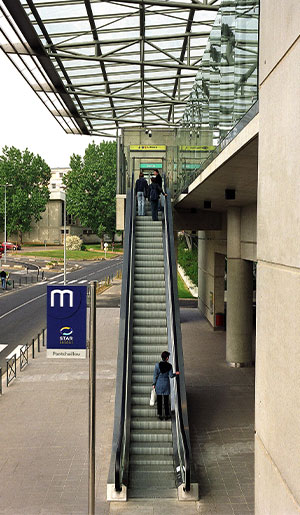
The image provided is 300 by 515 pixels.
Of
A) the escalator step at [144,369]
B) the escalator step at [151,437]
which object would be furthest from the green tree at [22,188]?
the escalator step at [151,437]

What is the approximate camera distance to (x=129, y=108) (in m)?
36.2

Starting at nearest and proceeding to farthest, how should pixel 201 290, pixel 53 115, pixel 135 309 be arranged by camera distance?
1. pixel 135 309
2. pixel 201 290
3. pixel 53 115

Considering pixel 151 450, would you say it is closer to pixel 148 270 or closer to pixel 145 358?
pixel 145 358

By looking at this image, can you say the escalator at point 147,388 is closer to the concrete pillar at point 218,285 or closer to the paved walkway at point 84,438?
the paved walkway at point 84,438

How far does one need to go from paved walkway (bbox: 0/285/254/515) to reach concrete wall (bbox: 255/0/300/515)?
424 centimetres

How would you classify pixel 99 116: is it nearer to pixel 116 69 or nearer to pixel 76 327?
pixel 116 69

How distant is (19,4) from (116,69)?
11995 mm

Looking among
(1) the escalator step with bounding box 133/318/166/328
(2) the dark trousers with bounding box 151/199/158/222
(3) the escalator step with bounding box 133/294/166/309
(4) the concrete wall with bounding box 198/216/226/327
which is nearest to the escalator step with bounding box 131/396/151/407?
(1) the escalator step with bounding box 133/318/166/328

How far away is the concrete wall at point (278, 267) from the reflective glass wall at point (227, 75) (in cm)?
223

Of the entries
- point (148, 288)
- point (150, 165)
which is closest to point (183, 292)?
point (150, 165)

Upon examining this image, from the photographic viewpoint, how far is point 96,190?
8794cm

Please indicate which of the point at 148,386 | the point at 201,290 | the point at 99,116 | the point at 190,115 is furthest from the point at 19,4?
the point at 99,116

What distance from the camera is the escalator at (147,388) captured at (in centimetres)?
966

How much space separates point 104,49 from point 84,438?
18.7m
